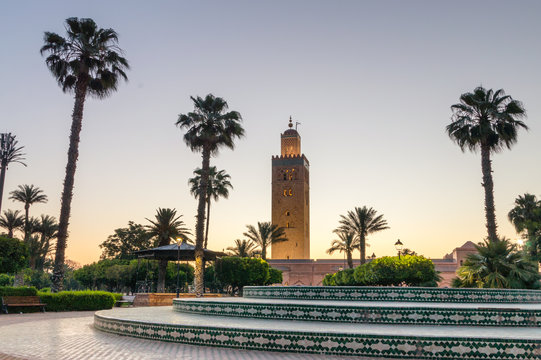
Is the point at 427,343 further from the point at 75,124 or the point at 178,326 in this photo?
the point at 75,124

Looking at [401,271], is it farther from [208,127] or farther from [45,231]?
[45,231]

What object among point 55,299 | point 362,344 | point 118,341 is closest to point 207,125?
point 55,299

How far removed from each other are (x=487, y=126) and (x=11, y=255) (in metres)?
25.9

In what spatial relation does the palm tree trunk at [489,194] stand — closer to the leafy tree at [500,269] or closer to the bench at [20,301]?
the leafy tree at [500,269]

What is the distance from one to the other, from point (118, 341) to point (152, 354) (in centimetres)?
185

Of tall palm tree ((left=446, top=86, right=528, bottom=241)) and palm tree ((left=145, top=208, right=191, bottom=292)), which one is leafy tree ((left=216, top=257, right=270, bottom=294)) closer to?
palm tree ((left=145, top=208, right=191, bottom=292))

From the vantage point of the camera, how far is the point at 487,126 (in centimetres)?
2388

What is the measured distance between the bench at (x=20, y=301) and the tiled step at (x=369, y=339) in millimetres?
11401

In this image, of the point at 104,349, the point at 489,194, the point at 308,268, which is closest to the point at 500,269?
the point at 489,194

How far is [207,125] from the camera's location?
92.6ft

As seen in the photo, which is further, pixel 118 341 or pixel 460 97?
pixel 460 97

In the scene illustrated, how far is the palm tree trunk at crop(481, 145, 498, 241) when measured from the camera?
2250 cm

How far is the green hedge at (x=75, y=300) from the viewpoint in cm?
1822

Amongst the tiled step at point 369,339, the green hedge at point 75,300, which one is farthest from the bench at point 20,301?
the tiled step at point 369,339
